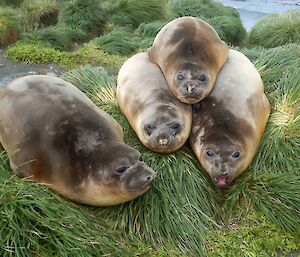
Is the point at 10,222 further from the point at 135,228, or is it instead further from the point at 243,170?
the point at 243,170

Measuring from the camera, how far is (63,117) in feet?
15.5

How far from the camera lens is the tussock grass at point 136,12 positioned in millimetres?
13367

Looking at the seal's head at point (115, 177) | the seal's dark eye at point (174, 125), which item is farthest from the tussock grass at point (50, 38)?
the seal's head at point (115, 177)

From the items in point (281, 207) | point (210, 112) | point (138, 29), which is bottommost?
point (138, 29)

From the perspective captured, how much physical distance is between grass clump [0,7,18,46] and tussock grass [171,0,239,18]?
188 inches

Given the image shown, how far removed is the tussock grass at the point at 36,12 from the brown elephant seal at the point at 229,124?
327 inches

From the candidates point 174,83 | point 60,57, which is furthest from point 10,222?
point 60,57

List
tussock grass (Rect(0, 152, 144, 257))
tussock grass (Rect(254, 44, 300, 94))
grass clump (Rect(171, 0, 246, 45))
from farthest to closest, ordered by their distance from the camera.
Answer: grass clump (Rect(171, 0, 246, 45))
tussock grass (Rect(254, 44, 300, 94))
tussock grass (Rect(0, 152, 144, 257))

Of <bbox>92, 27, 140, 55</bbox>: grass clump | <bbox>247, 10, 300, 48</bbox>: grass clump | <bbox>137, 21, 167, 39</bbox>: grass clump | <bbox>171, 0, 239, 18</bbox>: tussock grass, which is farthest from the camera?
<bbox>171, 0, 239, 18</bbox>: tussock grass

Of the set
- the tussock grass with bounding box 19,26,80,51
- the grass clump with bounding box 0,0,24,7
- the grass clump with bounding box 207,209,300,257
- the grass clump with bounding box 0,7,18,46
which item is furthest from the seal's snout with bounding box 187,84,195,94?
the grass clump with bounding box 0,0,24,7

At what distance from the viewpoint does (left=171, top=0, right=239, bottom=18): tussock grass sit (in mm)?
15702

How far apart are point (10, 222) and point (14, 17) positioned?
8920 mm

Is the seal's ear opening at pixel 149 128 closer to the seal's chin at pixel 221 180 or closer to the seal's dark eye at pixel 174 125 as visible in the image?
the seal's dark eye at pixel 174 125

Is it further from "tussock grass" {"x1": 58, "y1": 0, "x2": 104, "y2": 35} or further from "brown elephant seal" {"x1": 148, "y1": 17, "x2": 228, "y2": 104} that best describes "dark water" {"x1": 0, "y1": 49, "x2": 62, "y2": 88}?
"brown elephant seal" {"x1": 148, "y1": 17, "x2": 228, "y2": 104}
